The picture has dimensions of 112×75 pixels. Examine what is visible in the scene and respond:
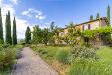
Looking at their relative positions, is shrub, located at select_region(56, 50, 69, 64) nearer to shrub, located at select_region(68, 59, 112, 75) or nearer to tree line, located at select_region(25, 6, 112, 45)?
shrub, located at select_region(68, 59, 112, 75)

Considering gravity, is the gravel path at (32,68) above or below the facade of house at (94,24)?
below

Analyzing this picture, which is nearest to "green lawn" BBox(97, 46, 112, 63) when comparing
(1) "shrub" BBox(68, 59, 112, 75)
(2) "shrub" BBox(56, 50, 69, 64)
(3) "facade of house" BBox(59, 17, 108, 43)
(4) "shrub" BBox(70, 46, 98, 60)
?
(4) "shrub" BBox(70, 46, 98, 60)

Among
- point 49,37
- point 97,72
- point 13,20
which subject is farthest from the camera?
point 13,20

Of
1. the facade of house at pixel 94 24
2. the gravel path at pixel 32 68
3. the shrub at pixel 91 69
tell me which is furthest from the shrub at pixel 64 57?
the facade of house at pixel 94 24

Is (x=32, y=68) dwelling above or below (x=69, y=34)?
below

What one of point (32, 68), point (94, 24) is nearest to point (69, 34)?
point (94, 24)

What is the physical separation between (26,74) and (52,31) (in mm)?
33280

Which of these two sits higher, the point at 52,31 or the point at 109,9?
the point at 109,9

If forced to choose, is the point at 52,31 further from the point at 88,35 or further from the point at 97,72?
the point at 97,72

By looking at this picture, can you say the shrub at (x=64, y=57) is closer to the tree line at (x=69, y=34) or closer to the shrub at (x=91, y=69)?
the shrub at (x=91, y=69)

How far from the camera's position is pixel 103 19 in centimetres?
3638

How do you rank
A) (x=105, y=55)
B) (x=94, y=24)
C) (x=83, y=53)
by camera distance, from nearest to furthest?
(x=83, y=53)
(x=105, y=55)
(x=94, y=24)

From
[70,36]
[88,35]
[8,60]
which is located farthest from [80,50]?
[88,35]

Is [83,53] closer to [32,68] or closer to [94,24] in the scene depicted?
[32,68]
